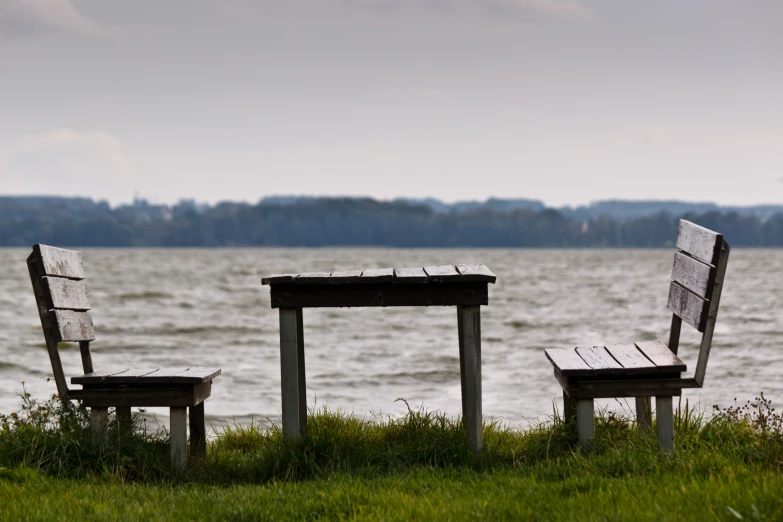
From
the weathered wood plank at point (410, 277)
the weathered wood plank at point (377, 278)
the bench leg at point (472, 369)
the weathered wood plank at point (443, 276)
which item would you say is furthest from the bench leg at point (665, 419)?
the weathered wood plank at point (377, 278)

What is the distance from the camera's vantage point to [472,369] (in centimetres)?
543

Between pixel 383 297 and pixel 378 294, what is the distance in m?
0.04

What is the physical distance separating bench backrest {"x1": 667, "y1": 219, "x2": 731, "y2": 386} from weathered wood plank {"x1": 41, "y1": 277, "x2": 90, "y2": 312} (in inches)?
165

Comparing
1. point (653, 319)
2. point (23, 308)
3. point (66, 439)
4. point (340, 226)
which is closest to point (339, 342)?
point (653, 319)

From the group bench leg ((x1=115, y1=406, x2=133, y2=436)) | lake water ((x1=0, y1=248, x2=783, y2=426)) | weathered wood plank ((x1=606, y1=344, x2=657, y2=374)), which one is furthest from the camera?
lake water ((x1=0, y1=248, x2=783, y2=426))

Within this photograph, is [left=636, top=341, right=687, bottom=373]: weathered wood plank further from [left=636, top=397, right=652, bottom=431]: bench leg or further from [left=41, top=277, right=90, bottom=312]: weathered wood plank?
[left=41, top=277, right=90, bottom=312]: weathered wood plank

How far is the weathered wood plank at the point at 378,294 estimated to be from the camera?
17.8 ft

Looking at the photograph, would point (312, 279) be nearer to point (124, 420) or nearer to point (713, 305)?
point (124, 420)

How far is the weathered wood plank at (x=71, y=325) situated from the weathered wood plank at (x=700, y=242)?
13.7 ft

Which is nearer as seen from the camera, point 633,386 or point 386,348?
point 633,386

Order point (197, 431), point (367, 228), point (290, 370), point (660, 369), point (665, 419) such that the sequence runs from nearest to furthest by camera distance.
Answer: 1. point (660, 369)
2. point (665, 419)
3. point (290, 370)
4. point (197, 431)
5. point (367, 228)

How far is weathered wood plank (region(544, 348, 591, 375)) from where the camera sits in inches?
201

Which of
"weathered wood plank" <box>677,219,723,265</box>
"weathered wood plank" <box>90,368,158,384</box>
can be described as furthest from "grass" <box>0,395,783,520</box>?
"weathered wood plank" <box>677,219,723,265</box>

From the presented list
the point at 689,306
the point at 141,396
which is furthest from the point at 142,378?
the point at 689,306
